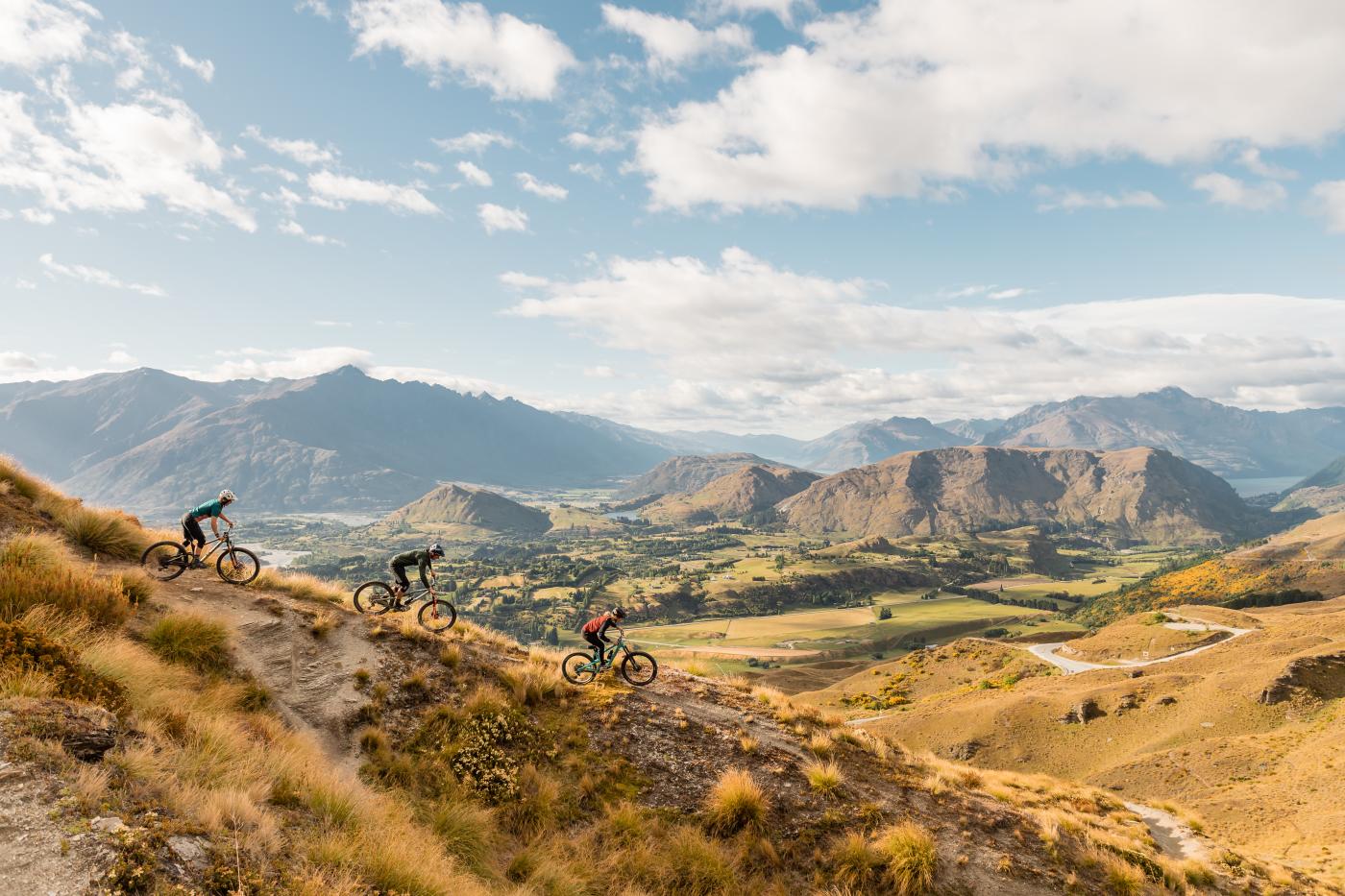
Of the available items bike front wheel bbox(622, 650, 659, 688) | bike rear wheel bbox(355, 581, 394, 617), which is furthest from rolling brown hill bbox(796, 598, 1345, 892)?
bike rear wheel bbox(355, 581, 394, 617)

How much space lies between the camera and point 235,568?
763 inches

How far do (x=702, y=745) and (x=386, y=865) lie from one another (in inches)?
422

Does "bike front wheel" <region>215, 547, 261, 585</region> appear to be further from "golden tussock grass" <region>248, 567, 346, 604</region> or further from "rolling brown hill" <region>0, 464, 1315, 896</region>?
"rolling brown hill" <region>0, 464, 1315, 896</region>

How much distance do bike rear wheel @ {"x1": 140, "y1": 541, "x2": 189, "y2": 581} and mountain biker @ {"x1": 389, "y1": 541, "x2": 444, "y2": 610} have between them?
6.07 m

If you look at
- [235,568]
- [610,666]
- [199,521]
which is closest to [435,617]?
[610,666]

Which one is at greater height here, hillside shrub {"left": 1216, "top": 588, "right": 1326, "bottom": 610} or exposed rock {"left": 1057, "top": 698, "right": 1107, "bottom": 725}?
exposed rock {"left": 1057, "top": 698, "right": 1107, "bottom": 725}

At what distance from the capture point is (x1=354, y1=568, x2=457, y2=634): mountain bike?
19.9 m

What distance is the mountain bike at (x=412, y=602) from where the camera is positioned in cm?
1989

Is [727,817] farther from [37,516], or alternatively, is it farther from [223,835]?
[37,516]

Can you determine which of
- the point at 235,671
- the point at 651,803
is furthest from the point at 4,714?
the point at 651,803

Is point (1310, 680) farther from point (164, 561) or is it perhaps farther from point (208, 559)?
point (164, 561)

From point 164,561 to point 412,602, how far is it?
7.57m

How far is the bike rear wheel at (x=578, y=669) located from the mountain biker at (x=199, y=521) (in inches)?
456

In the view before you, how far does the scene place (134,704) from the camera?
33.2ft
